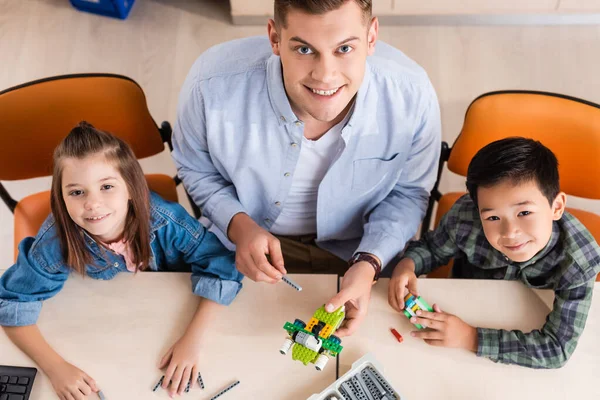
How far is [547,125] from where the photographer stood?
1609 mm

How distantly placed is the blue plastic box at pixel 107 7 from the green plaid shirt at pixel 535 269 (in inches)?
87.8

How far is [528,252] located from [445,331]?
10.7 inches

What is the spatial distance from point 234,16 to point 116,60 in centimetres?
64

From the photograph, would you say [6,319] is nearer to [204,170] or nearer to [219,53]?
[204,170]

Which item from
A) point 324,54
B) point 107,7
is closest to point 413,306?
point 324,54

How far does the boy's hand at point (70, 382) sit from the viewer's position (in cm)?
130

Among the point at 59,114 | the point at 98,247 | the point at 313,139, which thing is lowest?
the point at 98,247

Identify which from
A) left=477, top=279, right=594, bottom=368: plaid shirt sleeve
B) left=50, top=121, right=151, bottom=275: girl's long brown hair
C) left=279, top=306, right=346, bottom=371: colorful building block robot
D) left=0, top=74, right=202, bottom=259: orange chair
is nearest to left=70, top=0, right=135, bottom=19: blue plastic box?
Answer: left=0, top=74, right=202, bottom=259: orange chair

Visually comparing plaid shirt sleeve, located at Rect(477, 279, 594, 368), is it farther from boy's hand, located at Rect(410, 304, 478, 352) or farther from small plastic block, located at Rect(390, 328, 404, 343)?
small plastic block, located at Rect(390, 328, 404, 343)

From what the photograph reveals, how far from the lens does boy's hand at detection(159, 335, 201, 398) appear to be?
1.31 meters

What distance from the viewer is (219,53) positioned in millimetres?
1552

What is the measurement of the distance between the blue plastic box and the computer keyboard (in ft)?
7.36

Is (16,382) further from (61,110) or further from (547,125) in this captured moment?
(547,125)

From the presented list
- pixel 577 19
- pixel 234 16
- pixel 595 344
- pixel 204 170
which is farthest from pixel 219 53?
pixel 577 19
